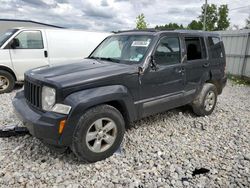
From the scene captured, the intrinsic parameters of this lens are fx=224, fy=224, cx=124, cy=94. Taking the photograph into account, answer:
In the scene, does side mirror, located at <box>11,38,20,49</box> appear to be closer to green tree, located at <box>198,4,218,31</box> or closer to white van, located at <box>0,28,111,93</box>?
white van, located at <box>0,28,111,93</box>

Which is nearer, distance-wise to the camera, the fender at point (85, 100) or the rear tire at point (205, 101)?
the fender at point (85, 100)

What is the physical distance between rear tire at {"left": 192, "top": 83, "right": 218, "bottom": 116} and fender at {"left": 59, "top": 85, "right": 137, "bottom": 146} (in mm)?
2294

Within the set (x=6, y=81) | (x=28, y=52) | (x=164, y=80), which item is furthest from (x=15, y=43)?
(x=164, y=80)

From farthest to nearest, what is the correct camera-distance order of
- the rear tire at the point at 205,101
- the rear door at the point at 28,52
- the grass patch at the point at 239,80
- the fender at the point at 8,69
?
the grass patch at the point at 239,80, the rear door at the point at 28,52, the fender at the point at 8,69, the rear tire at the point at 205,101

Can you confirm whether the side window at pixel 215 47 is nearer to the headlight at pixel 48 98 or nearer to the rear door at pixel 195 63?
the rear door at pixel 195 63

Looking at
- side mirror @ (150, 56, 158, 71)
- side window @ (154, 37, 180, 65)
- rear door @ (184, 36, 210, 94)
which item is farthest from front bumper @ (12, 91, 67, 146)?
rear door @ (184, 36, 210, 94)

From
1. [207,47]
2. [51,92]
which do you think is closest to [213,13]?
[207,47]

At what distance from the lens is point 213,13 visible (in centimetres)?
4431

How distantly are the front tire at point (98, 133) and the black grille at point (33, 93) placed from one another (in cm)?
70

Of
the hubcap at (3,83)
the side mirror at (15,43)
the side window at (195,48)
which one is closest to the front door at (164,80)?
the side window at (195,48)

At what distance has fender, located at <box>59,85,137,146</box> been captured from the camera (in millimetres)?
2848

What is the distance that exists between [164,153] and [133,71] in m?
1.38

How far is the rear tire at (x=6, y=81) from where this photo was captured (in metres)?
6.84

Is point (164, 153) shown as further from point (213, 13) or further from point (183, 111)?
point (213, 13)
